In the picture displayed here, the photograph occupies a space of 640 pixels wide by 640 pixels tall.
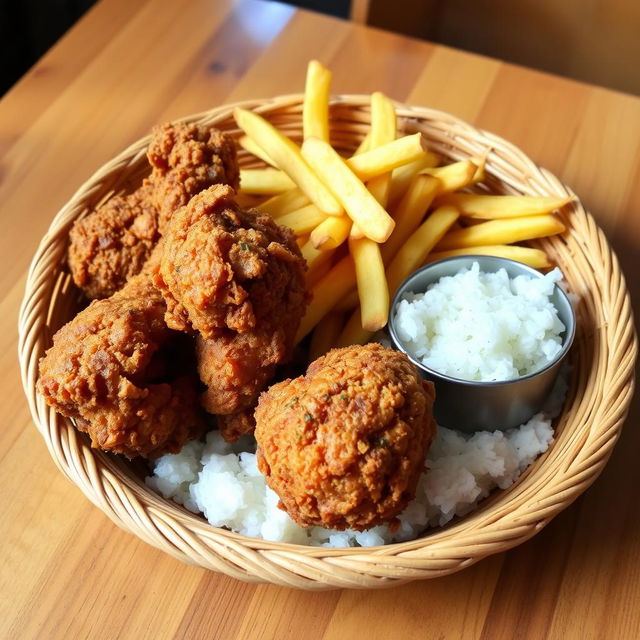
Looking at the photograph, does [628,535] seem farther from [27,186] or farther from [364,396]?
[27,186]

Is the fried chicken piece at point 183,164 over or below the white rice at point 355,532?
over

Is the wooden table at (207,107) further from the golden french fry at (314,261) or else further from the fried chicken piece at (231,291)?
the golden french fry at (314,261)

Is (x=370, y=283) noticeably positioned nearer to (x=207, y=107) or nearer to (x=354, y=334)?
(x=354, y=334)

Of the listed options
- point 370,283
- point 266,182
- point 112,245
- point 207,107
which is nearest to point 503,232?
point 370,283

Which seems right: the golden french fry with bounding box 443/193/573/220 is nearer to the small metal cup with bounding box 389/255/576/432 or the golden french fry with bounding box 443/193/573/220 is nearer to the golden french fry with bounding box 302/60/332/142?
the small metal cup with bounding box 389/255/576/432

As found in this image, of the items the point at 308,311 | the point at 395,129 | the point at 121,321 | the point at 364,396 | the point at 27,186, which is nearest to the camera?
the point at 364,396

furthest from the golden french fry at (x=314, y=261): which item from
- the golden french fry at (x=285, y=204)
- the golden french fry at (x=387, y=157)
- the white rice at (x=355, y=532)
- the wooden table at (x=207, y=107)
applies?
Answer: the wooden table at (x=207, y=107)

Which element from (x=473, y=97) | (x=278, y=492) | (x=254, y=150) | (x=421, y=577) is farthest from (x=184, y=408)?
(x=473, y=97)
